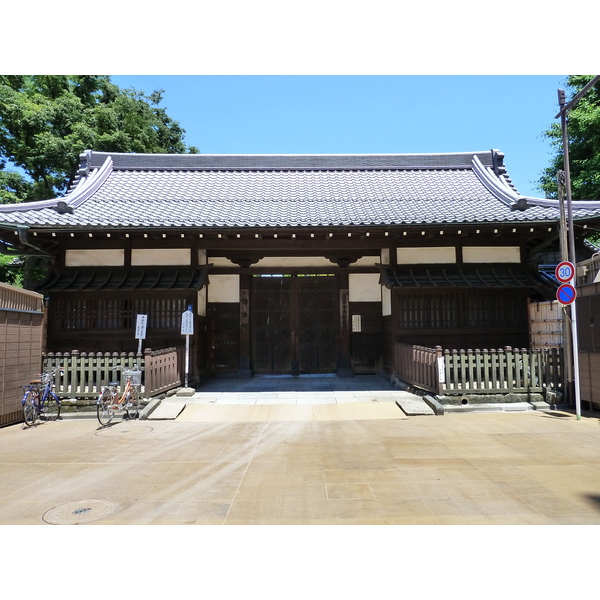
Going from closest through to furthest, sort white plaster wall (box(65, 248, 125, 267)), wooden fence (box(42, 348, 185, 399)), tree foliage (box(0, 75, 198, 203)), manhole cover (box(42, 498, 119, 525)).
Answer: manhole cover (box(42, 498, 119, 525)) → wooden fence (box(42, 348, 185, 399)) → white plaster wall (box(65, 248, 125, 267)) → tree foliage (box(0, 75, 198, 203))

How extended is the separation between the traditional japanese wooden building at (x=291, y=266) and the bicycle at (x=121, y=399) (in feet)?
8.86

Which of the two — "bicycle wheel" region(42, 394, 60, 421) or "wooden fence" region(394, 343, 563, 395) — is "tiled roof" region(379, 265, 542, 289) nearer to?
"wooden fence" region(394, 343, 563, 395)

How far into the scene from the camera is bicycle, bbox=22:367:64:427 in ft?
26.6

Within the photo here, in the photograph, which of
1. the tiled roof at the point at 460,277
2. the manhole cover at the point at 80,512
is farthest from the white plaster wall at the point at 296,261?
the manhole cover at the point at 80,512

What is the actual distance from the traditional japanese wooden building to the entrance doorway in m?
0.03

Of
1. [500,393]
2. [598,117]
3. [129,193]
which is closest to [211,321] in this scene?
[129,193]

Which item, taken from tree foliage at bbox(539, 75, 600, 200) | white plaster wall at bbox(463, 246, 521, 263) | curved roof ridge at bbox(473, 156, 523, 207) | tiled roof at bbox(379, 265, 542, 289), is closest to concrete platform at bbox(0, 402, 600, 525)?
tiled roof at bbox(379, 265, 542, 289)

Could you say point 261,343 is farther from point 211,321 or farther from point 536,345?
point 536,345

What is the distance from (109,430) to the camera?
25.1 ft

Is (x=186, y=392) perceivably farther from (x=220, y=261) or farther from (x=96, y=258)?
(x=96, y=258)

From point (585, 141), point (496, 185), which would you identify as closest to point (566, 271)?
point (496, 185)

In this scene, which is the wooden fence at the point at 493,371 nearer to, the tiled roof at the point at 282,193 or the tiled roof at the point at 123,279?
the tiled roof at the point at 282,193

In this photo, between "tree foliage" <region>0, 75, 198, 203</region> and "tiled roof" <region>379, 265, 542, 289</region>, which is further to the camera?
"tree foliage" <region>0, 75, 198, 203</region>

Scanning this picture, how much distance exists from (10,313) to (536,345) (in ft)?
40.1
